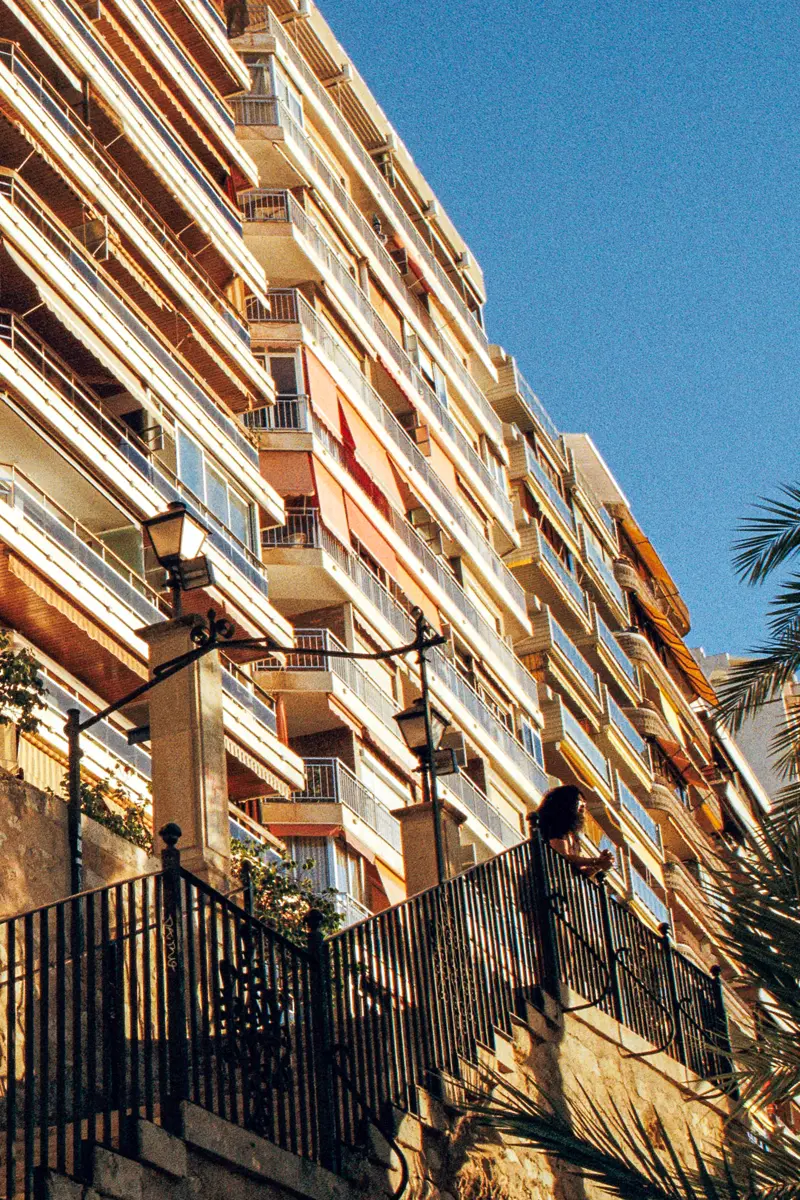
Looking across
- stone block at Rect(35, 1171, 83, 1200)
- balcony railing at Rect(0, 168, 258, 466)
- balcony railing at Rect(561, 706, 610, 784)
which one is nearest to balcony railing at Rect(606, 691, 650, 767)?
balcony railing at Rect(561, 706, 610, 784)

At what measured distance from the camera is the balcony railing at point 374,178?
5118 centimetres

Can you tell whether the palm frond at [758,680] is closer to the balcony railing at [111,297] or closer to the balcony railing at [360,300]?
the balcony railing at [111,297]

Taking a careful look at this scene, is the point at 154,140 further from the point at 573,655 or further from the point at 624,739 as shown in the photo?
the point at 624,739

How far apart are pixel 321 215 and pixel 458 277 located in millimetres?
12322

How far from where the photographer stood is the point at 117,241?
40.6 metres

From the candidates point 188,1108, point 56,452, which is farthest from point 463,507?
point 188,1108

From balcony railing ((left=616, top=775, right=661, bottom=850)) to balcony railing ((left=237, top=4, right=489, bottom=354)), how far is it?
1360cm

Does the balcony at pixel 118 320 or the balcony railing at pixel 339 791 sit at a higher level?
the balcony at pixel 118 320

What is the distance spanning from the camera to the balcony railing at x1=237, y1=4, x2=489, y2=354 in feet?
168

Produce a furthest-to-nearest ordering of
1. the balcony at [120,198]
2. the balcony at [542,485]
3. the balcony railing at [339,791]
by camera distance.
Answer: the balcony at [542,485]
the balcony railing at [339,791]
the balcony at [120,198]

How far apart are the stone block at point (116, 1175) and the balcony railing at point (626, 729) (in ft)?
189

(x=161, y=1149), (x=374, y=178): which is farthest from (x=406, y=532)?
(x=161, y=1149)

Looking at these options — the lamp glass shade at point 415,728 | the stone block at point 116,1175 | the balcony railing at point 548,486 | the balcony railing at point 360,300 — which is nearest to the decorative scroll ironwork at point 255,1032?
the stone block at point 116,1175

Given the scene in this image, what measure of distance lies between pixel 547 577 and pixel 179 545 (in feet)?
160
